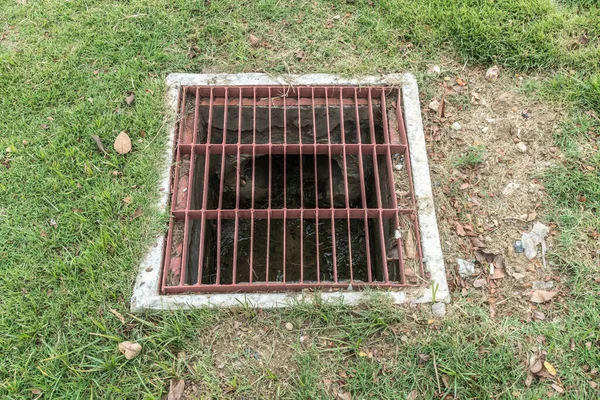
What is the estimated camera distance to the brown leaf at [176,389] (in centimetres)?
223

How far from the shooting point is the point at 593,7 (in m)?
3.37

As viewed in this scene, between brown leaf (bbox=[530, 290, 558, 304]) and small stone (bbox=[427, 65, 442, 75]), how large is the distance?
1653 mm

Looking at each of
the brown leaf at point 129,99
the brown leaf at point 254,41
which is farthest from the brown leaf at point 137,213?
the brown leaf at point 254,41

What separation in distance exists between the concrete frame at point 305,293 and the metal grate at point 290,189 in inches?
2.0

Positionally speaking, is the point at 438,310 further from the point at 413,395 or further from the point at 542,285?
the point at 542,285

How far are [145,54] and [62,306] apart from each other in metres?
1.86

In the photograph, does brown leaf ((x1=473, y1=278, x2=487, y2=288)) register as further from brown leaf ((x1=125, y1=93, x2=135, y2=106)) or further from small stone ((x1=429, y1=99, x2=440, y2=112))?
brown leaf ((x1=125, y1=93, x2=135, y2=106))

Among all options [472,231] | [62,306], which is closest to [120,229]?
[62,306]

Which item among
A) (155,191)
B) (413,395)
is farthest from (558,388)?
(155,191)

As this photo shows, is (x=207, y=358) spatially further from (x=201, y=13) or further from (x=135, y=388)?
(x=201, y=13)

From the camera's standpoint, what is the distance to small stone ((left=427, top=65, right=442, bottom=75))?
10.5ft

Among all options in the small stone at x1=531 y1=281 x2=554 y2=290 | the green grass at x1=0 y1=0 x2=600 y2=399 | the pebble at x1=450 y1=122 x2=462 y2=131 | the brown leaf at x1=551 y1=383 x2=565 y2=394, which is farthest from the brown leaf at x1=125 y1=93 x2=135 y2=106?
the brown leaf at x1=551 y1=383 x2=565 y2=394

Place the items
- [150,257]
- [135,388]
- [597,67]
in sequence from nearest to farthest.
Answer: [135,388], [150,257], [597,67]

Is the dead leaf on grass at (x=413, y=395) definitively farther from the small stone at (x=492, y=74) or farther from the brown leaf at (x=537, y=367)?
the small stone at (x=492, y=74)
